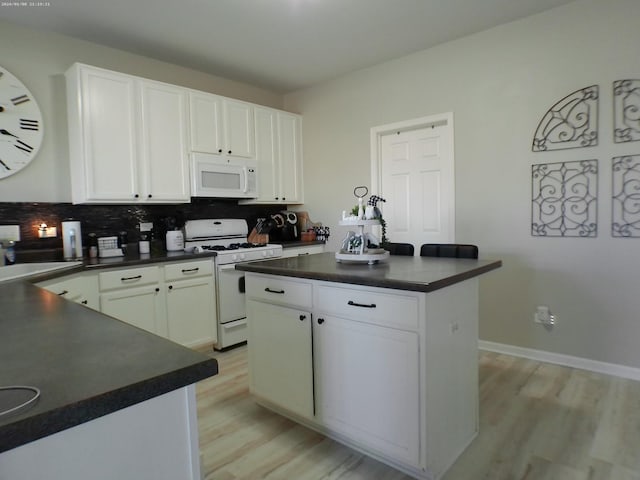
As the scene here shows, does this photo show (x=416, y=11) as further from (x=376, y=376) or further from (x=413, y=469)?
(x=413, y=469)

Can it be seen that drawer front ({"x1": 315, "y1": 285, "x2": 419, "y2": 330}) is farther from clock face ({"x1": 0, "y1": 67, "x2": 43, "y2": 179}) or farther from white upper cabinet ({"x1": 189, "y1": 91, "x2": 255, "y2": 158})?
clock face ({"x1": 0, "y1": 67, "x2": 43, "y2": 179})

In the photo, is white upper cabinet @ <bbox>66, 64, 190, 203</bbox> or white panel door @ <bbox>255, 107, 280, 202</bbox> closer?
white upper cabinet @ <bbox>66, 64, 190, 203</bbox>

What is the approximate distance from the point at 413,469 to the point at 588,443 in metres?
0.96

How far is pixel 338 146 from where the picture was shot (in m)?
4.29

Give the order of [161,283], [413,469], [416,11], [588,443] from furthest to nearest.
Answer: [161,283] → [416,11] → [588,443] → [413,469]

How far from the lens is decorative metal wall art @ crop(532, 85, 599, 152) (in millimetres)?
2744

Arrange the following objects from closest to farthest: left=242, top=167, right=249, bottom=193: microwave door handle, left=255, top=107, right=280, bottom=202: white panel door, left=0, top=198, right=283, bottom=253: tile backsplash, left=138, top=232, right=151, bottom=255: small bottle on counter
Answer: left=0, top=198, right=283, bottom=253: tile backsplash, left=138, top=232, right=151, bottom=255: small bottle on counter, left=242, top=167, right=249, bottom=193: microwave door handle, left=255, top=107, right=280, bottom=202: white panel door

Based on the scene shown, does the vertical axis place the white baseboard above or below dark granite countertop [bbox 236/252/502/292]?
below

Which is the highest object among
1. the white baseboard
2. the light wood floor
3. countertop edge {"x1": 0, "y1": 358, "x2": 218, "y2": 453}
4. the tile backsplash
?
the tile backsplash

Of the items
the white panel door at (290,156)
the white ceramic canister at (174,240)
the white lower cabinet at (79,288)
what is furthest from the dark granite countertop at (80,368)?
the white panel door at (290,156)

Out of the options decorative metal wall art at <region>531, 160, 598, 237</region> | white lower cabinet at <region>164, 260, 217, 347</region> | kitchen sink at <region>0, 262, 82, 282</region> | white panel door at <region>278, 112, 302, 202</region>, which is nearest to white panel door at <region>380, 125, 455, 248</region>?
decorative metal wall art at <region>531, 160, 598, 237</region>

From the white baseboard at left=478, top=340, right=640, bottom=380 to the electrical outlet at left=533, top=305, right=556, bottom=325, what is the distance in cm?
24

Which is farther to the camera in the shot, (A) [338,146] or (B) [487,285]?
(A) [338,146]

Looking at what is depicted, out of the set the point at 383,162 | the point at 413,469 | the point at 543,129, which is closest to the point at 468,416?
the point at 413,469
